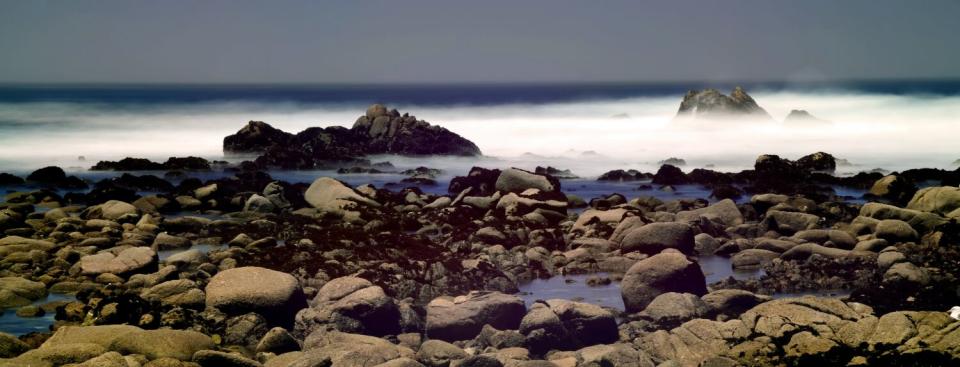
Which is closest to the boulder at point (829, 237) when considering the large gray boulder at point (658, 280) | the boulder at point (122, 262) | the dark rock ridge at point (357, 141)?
the large gray boulder at point (658, 280)

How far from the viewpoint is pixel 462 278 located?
50.5ft

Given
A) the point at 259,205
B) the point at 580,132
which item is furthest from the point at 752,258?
the point at 580,132

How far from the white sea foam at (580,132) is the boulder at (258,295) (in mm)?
23061

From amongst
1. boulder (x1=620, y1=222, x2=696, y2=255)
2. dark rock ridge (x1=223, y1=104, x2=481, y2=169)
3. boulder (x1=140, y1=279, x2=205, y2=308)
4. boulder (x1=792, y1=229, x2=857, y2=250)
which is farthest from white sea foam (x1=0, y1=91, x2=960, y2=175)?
boulder (x1=140, y1=279, x2=205, y2=308)

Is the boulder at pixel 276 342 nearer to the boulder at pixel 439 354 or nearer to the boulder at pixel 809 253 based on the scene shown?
the boulder at pixel 439 354

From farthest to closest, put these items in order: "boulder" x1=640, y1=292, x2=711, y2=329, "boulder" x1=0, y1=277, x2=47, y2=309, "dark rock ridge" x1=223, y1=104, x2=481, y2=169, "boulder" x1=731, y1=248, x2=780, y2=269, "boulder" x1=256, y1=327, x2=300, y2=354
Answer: "dark rock ridge" x1=223, y1=104, x2=481, y2=169
"boulder" x1=731, y1=248, x2=780, y2=269
"boulder" x1=0, y1=277, x2=47, y2=309
"boulder" x1=640, y1=292, x2=711, y2=329
"boulder" x1=256, y1=327, x2=300, y2=354

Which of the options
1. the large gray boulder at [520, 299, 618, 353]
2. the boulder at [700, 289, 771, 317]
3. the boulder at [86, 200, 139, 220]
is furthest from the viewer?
the boulder at [86, 200, 139, 220]

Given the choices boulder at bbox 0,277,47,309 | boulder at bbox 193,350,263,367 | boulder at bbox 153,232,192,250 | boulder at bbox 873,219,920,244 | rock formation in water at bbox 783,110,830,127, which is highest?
rock formation in water at bbox 783,110,830,127

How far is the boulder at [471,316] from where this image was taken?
39.5 feet

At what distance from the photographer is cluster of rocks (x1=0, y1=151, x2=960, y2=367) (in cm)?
1032

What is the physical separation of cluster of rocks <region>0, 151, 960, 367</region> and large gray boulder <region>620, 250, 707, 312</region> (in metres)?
0.03

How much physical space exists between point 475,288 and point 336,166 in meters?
23.4

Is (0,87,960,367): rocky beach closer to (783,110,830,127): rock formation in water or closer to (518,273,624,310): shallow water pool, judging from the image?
(518,273,624,310): shallow water pool

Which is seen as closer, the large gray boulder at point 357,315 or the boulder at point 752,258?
the large gray boulder at point 357,315
